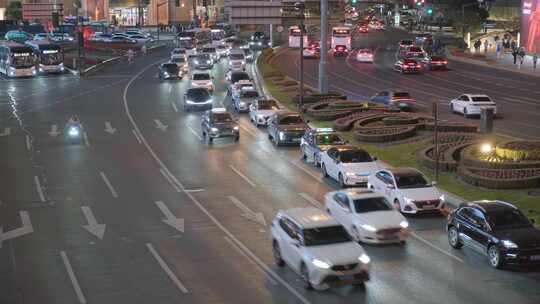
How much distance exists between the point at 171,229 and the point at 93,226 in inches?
106

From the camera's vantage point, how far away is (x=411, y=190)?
28.0 m

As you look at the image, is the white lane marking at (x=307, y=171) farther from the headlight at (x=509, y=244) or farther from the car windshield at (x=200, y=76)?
the car windshield at (x=200, y=76)

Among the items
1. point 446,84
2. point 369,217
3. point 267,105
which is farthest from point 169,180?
point 446,84

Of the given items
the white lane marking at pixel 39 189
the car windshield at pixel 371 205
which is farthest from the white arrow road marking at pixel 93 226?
the car windshield at pixel 371 205

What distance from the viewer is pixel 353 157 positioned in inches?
1299

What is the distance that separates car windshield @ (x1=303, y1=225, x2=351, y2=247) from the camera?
68.4ft

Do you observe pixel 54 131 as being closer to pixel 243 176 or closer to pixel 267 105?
pixel 267 105

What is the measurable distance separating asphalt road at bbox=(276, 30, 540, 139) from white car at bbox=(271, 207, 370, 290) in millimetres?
22654

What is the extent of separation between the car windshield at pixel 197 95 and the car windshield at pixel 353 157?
25228 millimetres

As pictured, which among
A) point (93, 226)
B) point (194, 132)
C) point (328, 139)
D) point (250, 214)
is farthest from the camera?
point (194, 132)

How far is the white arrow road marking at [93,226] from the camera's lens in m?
26.6

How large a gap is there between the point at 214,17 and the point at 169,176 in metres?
152

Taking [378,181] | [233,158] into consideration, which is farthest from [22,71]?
[378,181]

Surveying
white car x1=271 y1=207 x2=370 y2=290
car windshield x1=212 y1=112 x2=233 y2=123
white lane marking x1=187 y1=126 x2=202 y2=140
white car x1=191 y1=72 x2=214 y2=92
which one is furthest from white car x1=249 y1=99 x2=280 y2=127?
white car x1=271 y1=207 x2=370 y2=290
